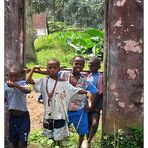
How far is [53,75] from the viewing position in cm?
454

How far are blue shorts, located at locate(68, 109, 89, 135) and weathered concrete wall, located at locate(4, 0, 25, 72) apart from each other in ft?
2.81

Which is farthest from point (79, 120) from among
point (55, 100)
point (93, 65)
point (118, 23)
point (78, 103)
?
point (118, 23)

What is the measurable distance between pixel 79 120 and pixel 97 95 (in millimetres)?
490

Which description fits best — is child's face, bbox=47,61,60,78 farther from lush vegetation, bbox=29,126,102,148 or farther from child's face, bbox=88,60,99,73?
child's face, bbox=88,60,99,73

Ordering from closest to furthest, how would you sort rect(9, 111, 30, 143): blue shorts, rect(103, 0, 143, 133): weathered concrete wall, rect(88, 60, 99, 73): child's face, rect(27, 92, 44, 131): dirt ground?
rect(9, 111, 30, 143): blue shorts < rect(103, 0, 143, 133): weathered concrete wall < rect(88, 60, 99, 73): child's face < rect(27, 92, 44, 131): dirt ground

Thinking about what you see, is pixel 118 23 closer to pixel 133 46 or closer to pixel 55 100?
pixel 133 46

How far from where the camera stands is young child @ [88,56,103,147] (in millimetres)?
5328

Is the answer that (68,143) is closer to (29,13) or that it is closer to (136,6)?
(136,6)

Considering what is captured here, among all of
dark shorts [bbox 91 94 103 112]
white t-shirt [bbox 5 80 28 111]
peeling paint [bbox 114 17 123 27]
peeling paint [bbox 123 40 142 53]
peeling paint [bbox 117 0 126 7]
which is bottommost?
dark shorts [bbox 91 94 103 112]

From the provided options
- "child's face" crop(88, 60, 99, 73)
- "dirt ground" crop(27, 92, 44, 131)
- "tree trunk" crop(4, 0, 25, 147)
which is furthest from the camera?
"dirt ground" crop(27, 92, 44, 131)

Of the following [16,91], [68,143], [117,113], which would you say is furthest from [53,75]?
[117,113]

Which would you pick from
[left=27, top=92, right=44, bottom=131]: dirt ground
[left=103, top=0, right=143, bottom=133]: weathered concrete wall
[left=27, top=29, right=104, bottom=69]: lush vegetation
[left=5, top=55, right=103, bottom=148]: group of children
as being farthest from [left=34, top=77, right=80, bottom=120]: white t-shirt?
[left=27, top=29, right=104, bottom=69]: lush vegetation

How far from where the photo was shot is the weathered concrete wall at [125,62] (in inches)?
196

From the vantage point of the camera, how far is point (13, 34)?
4.89 metres
